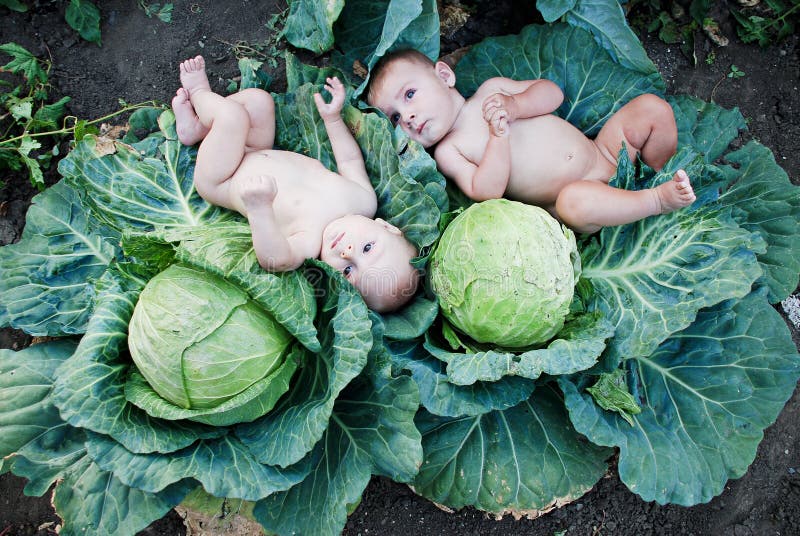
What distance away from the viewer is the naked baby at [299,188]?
9.23 feet

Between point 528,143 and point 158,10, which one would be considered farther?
point 158,10

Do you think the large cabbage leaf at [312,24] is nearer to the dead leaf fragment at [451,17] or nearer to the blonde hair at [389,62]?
the blonde hair at [389,62]

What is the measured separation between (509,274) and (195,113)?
5.81ft

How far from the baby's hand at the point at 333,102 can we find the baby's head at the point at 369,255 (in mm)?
541

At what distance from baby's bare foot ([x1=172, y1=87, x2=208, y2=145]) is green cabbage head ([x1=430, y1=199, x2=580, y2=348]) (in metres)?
1.40

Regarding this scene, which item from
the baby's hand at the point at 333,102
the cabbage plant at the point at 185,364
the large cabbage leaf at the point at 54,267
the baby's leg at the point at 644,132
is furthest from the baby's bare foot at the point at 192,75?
the baby's leg at the point at 644,132

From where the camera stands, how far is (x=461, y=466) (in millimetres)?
3004

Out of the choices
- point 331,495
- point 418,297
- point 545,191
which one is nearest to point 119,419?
point 331,495

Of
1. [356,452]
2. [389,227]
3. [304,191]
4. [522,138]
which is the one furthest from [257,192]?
[522,138]

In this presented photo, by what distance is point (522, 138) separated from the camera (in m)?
3.18

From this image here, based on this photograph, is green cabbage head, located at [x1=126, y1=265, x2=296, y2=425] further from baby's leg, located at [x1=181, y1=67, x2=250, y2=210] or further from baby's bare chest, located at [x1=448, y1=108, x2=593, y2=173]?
baby's bare chest, located at [x1=448, y1=108, x2=593, y2=173]

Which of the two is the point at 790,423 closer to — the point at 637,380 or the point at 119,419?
the point at 637,380

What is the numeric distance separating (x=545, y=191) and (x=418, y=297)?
86 centimetres

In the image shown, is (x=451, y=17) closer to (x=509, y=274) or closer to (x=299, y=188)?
(x=299, y=188)
